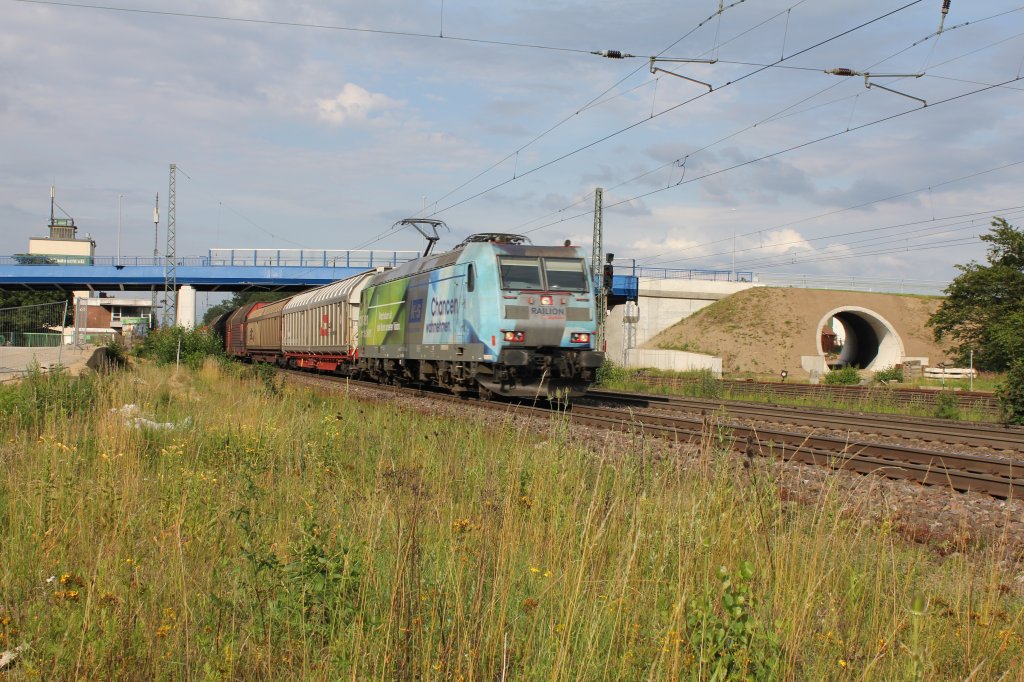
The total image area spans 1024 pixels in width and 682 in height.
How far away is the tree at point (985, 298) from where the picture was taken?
131 ft

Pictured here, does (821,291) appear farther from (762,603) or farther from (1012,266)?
(762,603)

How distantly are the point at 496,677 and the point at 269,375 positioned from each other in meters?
19.0

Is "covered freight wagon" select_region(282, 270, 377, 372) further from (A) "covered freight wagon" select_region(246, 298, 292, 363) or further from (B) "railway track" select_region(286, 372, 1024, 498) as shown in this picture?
(B) "railway track" select_region(286, 372, 1024, 498)

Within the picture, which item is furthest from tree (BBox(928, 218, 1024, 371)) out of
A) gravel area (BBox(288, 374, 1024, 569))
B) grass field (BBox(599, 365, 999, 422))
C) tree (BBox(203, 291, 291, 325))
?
tree (BBox(203, 291, 291, 325))

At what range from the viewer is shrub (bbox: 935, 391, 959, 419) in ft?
68.4

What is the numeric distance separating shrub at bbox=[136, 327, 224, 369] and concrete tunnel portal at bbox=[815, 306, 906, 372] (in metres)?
35.9

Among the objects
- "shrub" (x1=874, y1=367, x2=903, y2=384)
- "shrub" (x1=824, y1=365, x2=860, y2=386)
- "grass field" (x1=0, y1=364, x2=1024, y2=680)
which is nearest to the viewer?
"grass field" (x1=0, y1=364, x2=1024, y2=680)

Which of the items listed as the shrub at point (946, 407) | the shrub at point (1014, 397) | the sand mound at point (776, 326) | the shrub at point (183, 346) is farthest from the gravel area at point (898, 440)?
the sand mound at point (776, 326)

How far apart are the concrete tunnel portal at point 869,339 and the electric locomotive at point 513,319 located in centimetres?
3781

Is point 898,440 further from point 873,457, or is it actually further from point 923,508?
point 923,508

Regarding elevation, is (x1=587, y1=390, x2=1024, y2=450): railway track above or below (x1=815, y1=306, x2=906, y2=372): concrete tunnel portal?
below

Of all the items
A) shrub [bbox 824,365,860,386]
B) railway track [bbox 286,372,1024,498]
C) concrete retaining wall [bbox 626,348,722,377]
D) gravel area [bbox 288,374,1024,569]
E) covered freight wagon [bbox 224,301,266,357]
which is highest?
covered freight wagon [bbox 224,301,266,357]

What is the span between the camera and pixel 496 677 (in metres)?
3.30

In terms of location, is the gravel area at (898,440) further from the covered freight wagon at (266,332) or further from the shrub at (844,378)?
the covered freight wagon at (266,332)
